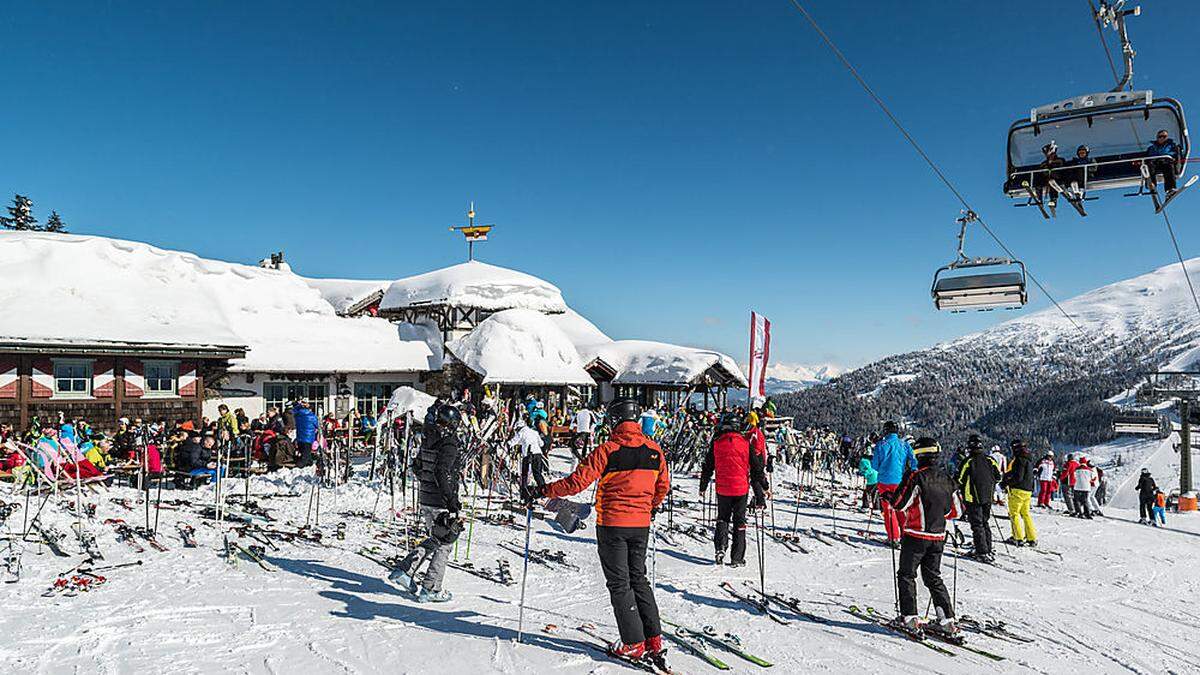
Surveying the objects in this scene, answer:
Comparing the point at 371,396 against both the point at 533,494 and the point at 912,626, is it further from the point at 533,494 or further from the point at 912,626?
the point at 912,626

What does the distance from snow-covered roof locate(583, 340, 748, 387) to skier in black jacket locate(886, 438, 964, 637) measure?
69.6 feet

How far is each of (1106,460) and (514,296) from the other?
10678 cm

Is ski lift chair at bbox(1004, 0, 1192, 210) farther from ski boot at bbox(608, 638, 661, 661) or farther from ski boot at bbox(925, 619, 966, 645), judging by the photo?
ski boot at bbox(608, 638, 661, 661)

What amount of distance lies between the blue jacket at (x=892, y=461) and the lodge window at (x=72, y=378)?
16.5 metres

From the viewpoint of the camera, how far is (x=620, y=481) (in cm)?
479

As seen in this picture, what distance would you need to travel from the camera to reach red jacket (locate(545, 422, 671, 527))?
4754 mm

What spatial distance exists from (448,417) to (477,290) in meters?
20.9

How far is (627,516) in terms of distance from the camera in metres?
4.75

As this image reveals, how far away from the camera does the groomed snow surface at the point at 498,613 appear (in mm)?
4820

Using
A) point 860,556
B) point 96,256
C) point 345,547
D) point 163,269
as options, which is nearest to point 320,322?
point 163,269

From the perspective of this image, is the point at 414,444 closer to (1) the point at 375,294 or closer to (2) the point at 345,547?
(2) the point at 345,547

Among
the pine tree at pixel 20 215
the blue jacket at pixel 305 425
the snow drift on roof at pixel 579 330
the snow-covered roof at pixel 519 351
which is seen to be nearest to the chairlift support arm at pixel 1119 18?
the blue jacket at pixel 305 425

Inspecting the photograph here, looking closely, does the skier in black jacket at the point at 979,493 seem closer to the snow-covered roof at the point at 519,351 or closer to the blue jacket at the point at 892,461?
the blue jacket at the point at 892,461

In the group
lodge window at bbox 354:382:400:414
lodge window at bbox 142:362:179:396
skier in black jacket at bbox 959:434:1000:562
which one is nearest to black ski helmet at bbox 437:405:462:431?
skier in black jacket at bbox 959:434:1000:562
